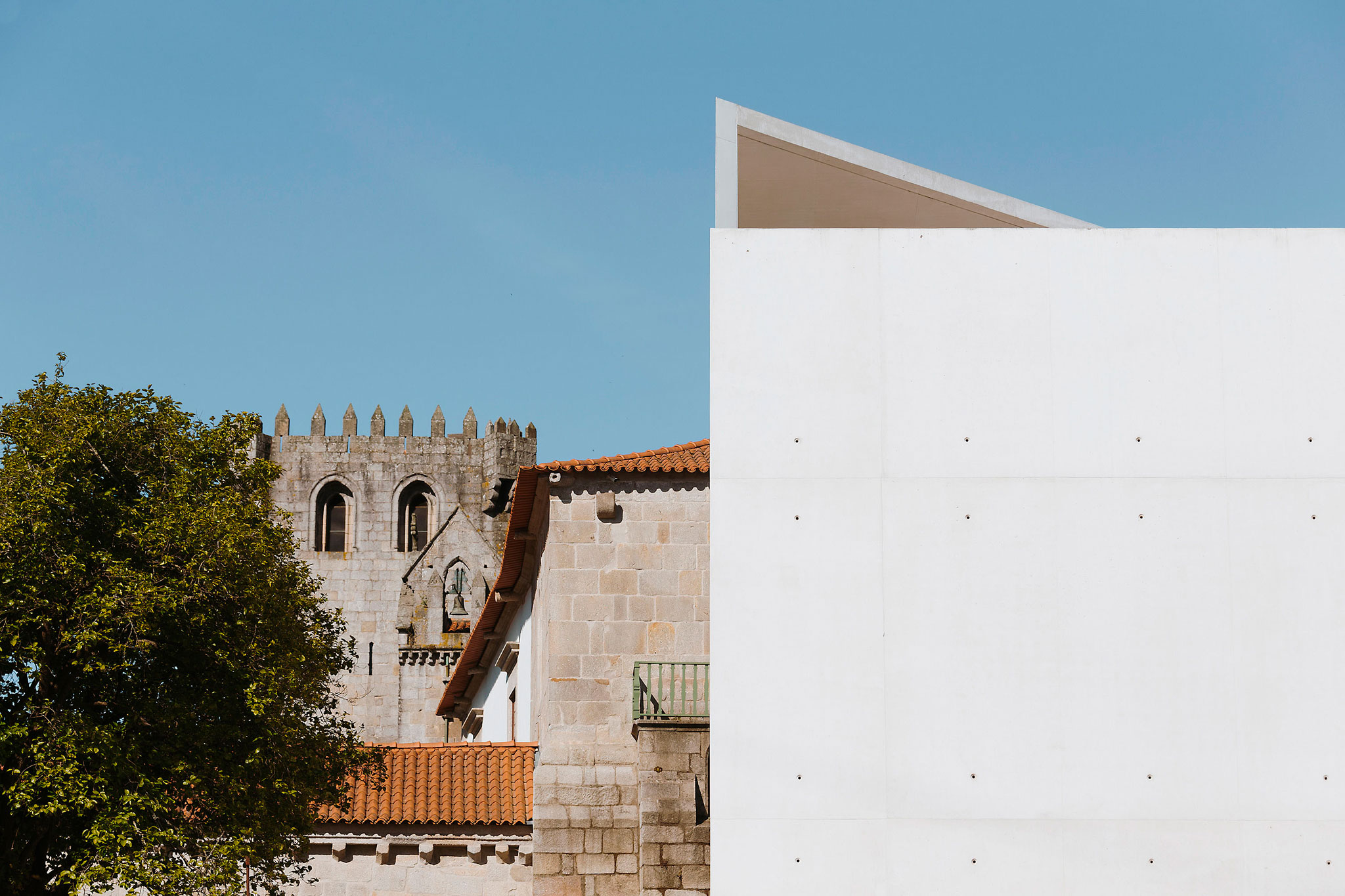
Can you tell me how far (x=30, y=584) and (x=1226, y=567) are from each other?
32.8 feet

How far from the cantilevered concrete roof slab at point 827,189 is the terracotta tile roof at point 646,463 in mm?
4149

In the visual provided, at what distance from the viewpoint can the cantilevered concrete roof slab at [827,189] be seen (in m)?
14.1

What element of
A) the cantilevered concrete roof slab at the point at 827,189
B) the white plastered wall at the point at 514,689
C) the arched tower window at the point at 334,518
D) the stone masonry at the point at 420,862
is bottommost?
the stone masonry at the point at 420,862

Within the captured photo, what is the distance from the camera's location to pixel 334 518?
58719 millimetres

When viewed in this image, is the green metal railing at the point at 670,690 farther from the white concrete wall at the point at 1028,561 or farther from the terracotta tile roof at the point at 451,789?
the white concrete wall at the point at 1028,561

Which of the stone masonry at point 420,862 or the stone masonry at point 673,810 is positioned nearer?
the stone masonry at point 673,810

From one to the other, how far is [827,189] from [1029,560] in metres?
4.74

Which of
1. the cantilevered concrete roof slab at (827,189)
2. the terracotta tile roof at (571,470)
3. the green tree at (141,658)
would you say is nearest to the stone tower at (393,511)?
the terracotta tile roof at (571,470)

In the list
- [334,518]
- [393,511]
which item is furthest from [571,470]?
[334,518]

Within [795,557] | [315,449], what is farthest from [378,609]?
[795,557]

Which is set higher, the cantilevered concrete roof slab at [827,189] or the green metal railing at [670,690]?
the cantilevered concrete roof slab at [827,189]

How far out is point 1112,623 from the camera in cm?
1146

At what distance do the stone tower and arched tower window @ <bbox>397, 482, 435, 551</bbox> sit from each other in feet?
0.12

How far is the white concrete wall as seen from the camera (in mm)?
11211
